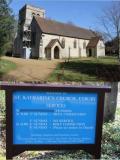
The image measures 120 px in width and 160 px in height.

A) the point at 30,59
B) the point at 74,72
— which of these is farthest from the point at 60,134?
the point at 30,59

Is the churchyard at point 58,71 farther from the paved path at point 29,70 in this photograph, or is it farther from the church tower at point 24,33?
the church tower at point 24,33

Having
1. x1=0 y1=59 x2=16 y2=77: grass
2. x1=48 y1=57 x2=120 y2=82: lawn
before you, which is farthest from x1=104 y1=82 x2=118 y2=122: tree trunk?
x1=0 y1=59 x2=16 y2=77: grass

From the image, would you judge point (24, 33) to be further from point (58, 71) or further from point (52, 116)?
point (52, 116)

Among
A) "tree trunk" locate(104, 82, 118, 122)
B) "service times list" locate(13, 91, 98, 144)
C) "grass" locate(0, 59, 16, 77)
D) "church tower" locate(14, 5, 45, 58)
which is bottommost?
"tree trunk" locate(104, 82, 118, 122)

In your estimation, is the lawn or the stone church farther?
the lawn

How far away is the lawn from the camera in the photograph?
7.66 m

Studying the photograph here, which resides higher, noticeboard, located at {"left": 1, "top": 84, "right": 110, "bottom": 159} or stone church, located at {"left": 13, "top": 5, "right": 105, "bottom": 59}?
stone church, located at {"left": 13, "top": 5, "right": 105, "bottom": 59}

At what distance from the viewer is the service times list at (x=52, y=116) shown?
2.79 m

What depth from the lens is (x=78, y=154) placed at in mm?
3604

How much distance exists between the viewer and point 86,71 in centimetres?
787

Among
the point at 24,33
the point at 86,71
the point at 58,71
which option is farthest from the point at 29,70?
the point at 86,71

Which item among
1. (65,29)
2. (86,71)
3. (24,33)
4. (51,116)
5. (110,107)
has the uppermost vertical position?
(65,29)

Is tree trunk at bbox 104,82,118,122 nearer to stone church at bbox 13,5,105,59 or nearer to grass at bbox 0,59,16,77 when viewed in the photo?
stone church at bbox 13,5,105,59

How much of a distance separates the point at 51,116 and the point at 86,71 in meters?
5.12
